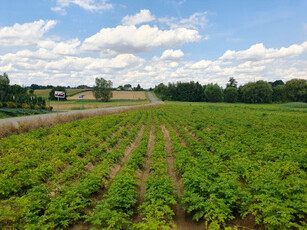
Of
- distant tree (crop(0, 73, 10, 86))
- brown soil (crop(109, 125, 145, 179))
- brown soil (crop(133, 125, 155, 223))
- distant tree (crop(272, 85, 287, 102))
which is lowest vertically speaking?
brown soil (crop(133, 125, 155, 223))

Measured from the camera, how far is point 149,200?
21.9ft

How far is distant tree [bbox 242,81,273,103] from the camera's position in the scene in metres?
96.2

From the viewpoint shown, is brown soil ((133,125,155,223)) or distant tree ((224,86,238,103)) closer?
brown soil ((133,125,155,223))

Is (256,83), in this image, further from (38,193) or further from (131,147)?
(38,193)

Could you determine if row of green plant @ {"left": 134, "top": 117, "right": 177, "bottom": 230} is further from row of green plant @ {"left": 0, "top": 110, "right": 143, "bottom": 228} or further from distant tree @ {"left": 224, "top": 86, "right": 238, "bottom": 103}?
distant tree @ {"left": 224, "top": 86, "right": 238, "bottom": 103}

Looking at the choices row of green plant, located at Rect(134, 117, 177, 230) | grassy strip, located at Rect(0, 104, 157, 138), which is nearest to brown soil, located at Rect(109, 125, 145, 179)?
row of green plant, located at Rect(134, 117, 177, 230)

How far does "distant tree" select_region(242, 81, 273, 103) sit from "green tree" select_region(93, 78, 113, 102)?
67628 millimetres

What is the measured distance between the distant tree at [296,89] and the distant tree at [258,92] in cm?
741

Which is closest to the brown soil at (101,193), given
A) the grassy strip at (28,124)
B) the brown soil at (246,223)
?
the brown soil at (246,223)

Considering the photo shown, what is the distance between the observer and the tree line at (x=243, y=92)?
92.6 m

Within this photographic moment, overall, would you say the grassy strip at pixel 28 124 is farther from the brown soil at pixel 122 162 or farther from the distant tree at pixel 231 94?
the distant tree at pixel 231 94

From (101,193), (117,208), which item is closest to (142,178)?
(101,193)

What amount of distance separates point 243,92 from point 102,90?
70.1 m

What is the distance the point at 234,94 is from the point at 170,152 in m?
99.9
